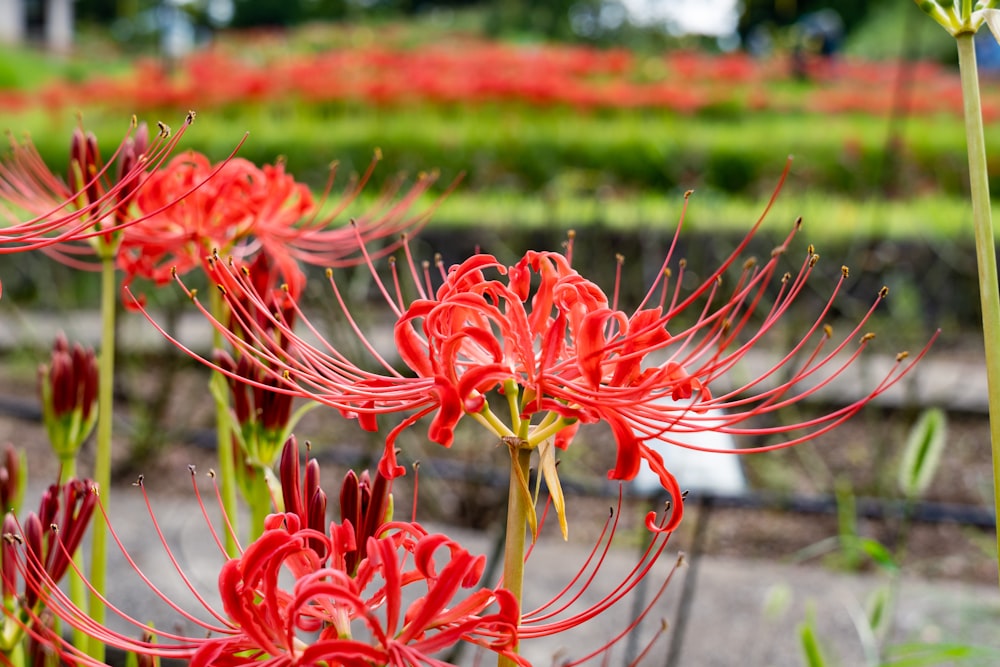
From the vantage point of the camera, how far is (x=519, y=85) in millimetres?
6578

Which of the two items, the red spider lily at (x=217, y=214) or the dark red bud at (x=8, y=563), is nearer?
the dark red bud at (x=8, y=563)

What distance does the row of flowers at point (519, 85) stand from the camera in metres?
6.58

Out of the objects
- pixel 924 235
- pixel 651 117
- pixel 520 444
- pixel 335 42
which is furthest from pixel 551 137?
pixel 335 42

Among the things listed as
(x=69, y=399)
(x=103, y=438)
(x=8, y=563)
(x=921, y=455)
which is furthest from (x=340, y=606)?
(x=921, y=455)

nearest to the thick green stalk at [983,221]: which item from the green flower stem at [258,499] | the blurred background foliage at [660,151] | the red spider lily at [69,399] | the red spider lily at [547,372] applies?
the red spider lily at [547,372]

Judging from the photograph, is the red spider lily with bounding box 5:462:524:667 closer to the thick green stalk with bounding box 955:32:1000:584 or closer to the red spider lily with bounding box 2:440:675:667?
the red spider lily with bounding box 2:440:675:667

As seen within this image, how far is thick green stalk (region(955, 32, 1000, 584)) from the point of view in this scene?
0.56 m

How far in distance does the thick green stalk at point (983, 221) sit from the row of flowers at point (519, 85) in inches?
215

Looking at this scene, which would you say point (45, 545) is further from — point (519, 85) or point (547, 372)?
point (519, 85)

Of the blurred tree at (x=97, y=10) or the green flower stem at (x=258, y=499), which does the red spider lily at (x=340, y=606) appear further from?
the blurred tree at (x=97, y=10)

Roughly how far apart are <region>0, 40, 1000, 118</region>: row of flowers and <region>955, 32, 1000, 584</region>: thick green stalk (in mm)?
5464

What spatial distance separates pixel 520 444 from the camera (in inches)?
22.1

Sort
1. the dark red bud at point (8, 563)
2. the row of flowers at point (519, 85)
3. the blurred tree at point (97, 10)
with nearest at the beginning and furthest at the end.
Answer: the dark red bud at point (8, 563)
the row of flowers at point (519, 85)
the blurred tree at point (97, 10)

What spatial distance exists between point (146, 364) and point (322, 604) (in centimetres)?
357
